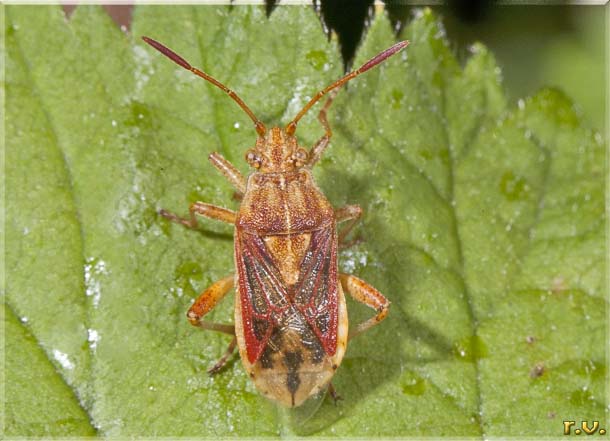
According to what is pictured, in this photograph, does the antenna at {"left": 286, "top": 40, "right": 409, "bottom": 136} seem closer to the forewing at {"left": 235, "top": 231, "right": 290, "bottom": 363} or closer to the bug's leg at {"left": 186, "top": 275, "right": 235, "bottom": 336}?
the forewing at {"left": 235, "top": 231, "right": 290, "bottom": 363}

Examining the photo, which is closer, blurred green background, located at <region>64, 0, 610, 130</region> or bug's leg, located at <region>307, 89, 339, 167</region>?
bug's leg, located at <region>307, 89, 339, 167</region>

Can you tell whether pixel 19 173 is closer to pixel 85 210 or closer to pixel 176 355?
pixel 85 210

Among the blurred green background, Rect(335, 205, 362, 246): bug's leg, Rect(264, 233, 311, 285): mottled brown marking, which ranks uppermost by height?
the blurred green background

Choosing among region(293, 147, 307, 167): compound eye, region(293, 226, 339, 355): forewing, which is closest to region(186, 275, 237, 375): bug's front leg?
region(293, 226, 339, 355): forewing

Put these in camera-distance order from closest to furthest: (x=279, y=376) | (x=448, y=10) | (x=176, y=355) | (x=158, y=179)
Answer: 1. (x=279, y=376)
2. (x=176, y=355)
3. (x=158, y=179)
4. (x=448, y=10)

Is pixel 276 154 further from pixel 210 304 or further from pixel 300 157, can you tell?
pixel 210 304

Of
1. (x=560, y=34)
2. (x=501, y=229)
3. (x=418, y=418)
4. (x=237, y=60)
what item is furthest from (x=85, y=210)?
(x=560, y=34)
